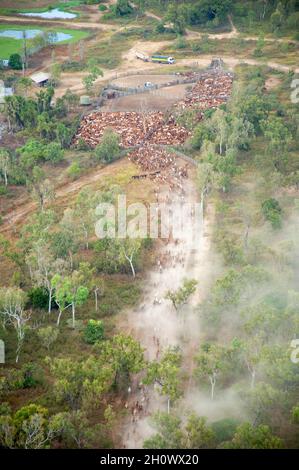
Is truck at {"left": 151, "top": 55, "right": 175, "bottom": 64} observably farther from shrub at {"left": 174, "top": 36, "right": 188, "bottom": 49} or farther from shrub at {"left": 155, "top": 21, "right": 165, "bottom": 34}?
shrub at {"left": 155, "top": 21, "right": 165, "bottom": 34}

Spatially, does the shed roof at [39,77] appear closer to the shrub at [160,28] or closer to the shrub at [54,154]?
the shrub at [54,154]

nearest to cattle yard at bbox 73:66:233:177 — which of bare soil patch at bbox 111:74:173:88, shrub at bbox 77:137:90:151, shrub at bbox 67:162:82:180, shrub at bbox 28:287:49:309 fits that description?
shrub at bbox 77:137:90:151

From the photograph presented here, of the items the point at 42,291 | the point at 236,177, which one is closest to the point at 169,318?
the point at 42,291

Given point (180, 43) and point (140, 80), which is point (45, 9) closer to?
point (180, 43)

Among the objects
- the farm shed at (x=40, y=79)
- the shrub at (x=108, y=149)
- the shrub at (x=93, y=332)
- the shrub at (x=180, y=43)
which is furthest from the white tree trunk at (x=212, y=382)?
the shrub at (x=180, y=43)

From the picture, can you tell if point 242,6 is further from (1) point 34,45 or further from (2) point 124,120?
(2) point 124,120

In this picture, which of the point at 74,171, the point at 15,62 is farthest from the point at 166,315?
the point at 15,62

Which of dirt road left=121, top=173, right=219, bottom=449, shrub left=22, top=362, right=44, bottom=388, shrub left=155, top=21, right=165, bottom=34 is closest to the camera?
dirt road left=121, top=173, right=219, bottom=449

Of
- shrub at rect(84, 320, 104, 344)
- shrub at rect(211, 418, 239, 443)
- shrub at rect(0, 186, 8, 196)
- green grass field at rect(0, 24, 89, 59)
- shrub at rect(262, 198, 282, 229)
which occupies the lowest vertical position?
shrub at rect(211, 418, 239, 443)
